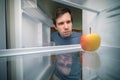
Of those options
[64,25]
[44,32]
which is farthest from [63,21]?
[44,32]

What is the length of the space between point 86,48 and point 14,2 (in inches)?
25.4

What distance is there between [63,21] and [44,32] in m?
0.21

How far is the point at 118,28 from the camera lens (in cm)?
126

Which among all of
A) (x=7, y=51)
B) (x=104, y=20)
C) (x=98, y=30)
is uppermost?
(x=104, y=20)

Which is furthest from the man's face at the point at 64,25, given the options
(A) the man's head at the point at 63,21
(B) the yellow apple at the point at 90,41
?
(B) the yellow apple at the point at 90,41

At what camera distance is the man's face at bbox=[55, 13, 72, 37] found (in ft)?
3.67

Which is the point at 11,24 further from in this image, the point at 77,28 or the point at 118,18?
the point at 118,18

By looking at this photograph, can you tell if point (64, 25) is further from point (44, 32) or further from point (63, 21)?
point (44, 32)

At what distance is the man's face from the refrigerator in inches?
3.2

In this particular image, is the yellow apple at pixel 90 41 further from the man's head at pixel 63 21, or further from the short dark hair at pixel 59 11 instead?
the short dark hair at pixel 59 11

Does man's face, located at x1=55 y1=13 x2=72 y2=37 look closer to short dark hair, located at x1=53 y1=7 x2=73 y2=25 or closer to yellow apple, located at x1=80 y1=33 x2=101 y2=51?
short dark hair, located at x1=53 y1=7 x2=73 y2=25

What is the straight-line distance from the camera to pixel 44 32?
40.6 inches

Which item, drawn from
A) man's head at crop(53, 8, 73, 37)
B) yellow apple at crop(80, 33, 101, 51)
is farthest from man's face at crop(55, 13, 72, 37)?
yellow apple at crop(80, 33, 101, 51)

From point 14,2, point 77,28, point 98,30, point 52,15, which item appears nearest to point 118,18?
point 98,30
